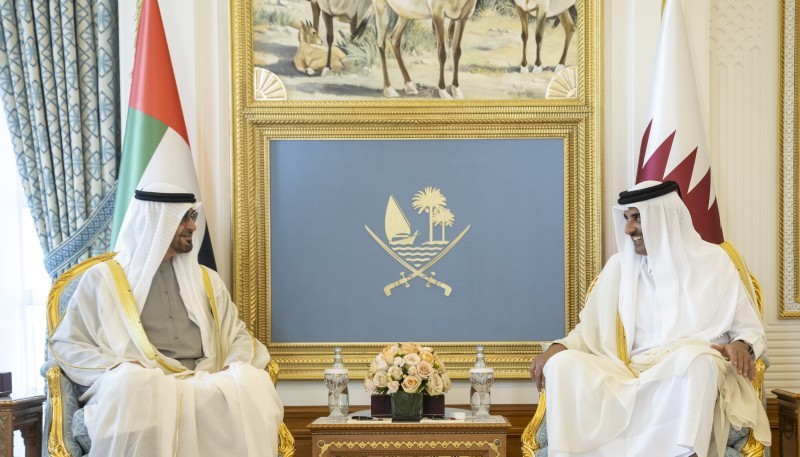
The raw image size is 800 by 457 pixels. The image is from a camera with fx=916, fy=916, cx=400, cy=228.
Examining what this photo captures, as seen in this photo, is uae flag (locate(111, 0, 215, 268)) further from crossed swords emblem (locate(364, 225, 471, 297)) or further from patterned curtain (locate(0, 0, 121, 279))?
crossed swords emblem (locate(364, 225, 471, 297))

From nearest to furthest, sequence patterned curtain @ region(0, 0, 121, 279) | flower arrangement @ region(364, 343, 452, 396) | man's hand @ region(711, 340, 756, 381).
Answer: man's hand @ region(711, 340, 756, 381) < flower arrangement @ region(364, 343, 452, 396) < patterned curtain @ region(0, 0, 121, 279)

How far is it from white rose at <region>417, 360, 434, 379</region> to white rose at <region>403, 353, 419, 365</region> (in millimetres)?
30

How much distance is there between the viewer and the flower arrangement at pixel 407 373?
447cm

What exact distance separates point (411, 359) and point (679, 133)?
2005mm

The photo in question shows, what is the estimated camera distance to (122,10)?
5.44 meters

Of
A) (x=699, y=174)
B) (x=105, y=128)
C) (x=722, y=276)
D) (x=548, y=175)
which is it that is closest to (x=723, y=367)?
(x=722, y=276)

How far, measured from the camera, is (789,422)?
4.65 metres

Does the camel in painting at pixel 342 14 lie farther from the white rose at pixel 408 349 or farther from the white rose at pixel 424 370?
the white rose at pixel 424 370

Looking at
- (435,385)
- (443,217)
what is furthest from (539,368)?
(443,217)

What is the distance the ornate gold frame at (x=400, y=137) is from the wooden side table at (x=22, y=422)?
130 cm

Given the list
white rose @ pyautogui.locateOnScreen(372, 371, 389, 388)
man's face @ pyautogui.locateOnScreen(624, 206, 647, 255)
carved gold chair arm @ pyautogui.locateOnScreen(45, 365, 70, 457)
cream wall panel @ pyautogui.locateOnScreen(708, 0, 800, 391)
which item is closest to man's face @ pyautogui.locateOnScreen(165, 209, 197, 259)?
carved gold chair arm @ pyautogui.locateOnScreen(45, 365, 70, 457)

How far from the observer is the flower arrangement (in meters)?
4.47

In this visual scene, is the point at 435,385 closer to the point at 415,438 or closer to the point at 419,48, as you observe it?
the point at 415,438

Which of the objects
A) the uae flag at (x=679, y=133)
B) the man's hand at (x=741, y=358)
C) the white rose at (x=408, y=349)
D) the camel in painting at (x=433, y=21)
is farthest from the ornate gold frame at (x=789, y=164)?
the white rose at (x=408, y=349)
